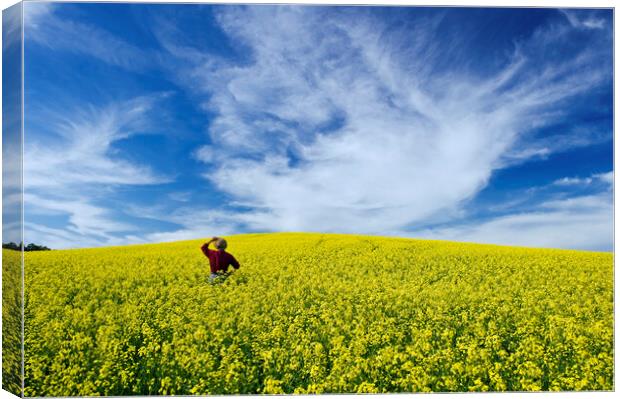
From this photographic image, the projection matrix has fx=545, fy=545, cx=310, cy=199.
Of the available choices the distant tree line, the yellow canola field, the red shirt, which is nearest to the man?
the red shirt

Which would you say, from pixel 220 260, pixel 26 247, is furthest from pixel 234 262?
pixel 26 247

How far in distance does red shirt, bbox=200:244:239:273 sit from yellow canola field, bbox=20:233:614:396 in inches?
11.6

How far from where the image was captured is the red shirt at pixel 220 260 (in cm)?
987

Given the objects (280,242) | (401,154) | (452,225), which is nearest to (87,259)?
(280,242)

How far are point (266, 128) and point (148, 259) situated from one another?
410 centimetres

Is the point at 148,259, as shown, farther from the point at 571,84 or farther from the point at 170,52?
the point at 571,84

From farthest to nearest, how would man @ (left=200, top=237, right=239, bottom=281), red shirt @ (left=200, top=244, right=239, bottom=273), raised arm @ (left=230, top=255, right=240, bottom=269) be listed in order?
raised arm @ (left=230, top=255, right=240, bottom=269) → red shirt @ (left=200, top=244, right=239, bottom=273) → man @ (left=200, top=237, right=239, bottom=281)

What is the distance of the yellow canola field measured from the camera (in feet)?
25.5

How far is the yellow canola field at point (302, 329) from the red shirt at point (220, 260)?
30 centimetres

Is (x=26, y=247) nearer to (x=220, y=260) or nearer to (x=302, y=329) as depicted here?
(x=220, y=260)

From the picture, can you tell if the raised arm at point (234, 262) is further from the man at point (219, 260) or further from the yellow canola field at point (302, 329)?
the yellow canola field at point (302, 329)

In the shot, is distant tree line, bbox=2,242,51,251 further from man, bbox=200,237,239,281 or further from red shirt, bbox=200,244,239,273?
red shirt, bbox=200,244,239,273

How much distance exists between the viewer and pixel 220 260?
9.95 metres

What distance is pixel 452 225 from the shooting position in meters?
9.26
